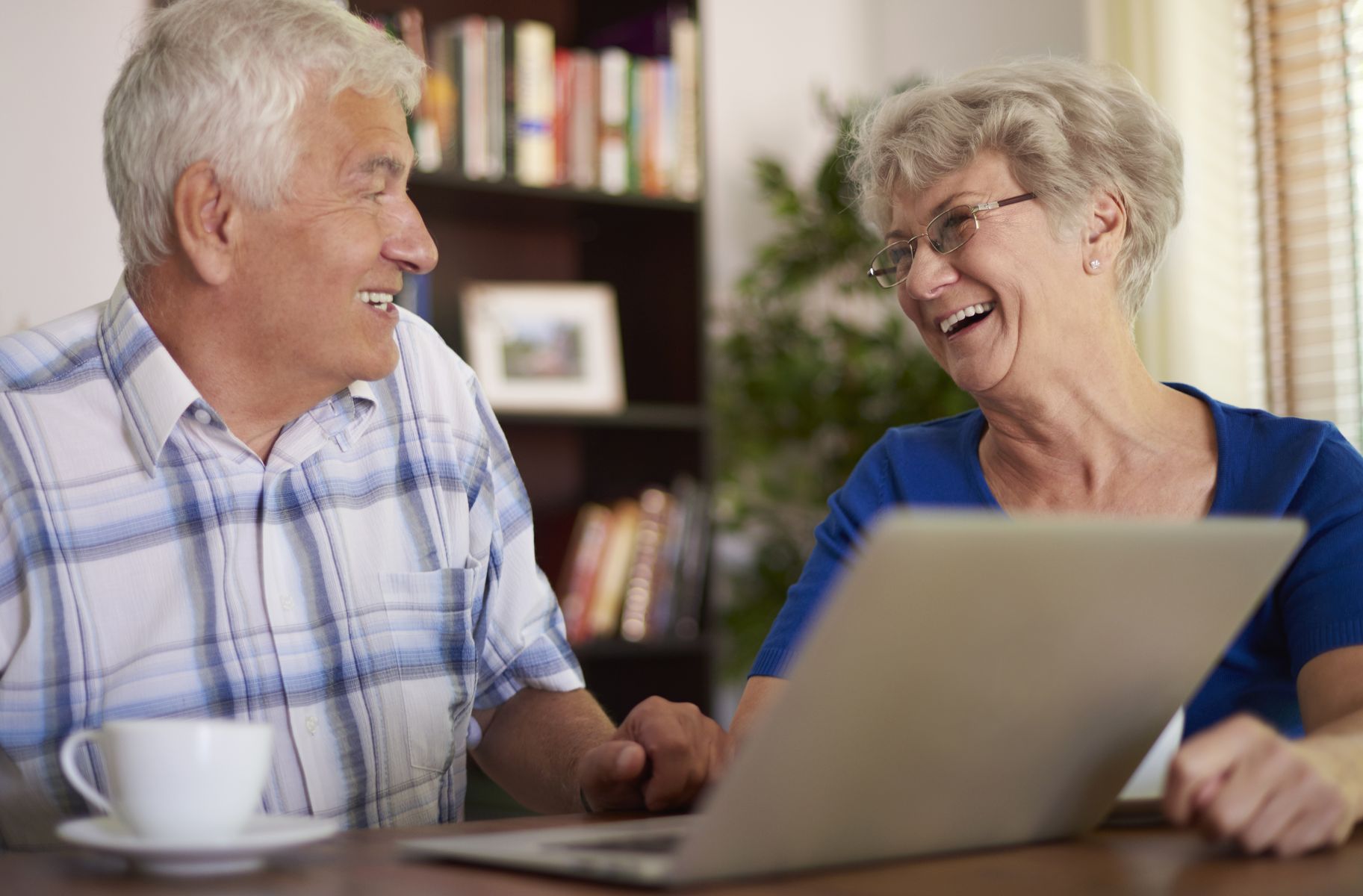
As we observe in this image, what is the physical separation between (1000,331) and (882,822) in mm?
811

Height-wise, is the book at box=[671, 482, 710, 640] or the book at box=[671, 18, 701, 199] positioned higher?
the book at box=[671, 18, 701, 199]

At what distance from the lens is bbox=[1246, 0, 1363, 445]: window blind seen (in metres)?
2.62

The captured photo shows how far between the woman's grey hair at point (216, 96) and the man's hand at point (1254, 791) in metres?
1.05

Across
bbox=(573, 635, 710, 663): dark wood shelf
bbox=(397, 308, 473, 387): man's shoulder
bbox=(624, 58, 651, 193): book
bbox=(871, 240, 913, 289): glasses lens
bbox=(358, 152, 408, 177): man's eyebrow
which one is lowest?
bbox=(573, 635, 710, 663): dark wood shelf

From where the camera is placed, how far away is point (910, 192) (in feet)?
4.96

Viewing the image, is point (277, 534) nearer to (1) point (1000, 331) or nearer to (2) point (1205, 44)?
(1) point (1000, 331)

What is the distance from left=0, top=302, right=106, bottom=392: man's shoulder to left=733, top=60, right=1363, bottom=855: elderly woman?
72 cm

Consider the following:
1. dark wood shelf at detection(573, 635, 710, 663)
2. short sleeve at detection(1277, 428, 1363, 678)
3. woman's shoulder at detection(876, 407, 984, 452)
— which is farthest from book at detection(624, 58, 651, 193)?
short sleeve at detection(1277, 428, 1363, 678)

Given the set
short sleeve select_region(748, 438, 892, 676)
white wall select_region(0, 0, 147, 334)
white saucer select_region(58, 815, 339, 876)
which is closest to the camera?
white saucer select_region(58, 815, 339, 876)

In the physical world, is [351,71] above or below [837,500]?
above

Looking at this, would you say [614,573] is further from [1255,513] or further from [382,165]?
[1255,513]

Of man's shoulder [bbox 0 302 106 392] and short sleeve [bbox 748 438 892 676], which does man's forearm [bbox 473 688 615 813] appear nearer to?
short sleeve [bbox 748 438 892 676]

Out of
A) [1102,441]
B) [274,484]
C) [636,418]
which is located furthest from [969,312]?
[636,418]

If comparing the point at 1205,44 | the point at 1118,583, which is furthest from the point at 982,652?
the point at 1205,44
